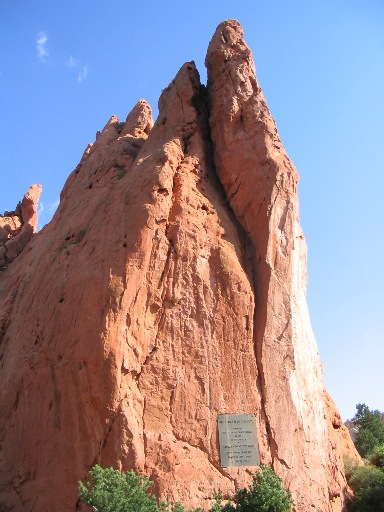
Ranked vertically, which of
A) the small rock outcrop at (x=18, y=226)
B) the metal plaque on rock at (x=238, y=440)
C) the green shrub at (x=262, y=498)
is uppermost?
the small rock outcrop at (x=18, y=226)

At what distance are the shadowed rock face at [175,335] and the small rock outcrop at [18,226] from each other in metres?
10.0

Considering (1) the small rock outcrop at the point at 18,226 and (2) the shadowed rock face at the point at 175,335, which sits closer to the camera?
(2) the shadowed rock face at the point at 175,335

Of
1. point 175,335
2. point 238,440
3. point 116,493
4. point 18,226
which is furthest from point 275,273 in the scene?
point 18,226

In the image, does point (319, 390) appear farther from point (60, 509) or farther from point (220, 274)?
point (60, 509)

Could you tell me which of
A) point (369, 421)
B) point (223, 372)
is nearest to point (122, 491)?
point (223, 372)

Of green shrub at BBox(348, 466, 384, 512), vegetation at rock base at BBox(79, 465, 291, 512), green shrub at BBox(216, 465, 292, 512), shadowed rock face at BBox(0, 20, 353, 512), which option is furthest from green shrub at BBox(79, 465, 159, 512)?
green shrub at BBox(348, 466, 384, 512)

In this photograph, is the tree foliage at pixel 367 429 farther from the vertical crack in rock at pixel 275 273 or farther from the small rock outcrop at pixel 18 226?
the small rock outcrop at pixel 18 226

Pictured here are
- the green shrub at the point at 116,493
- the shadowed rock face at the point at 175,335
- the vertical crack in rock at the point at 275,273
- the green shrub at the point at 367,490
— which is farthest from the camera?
the green shrub at the point at 367,490

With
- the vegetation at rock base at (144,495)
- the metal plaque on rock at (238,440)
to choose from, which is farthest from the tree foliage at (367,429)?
the vegetation at rock base at (144,495)

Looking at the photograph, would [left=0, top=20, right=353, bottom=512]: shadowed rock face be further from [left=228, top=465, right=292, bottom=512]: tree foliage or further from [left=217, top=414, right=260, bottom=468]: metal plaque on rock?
[left=228, top=465, right=292, bottom=512]: tree foliage

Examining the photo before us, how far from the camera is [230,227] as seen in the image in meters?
19.3

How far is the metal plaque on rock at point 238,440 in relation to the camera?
15180 mm

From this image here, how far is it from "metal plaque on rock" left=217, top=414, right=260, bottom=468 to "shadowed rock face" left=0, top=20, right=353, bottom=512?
0.23 meters

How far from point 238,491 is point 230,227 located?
29.5 feet
